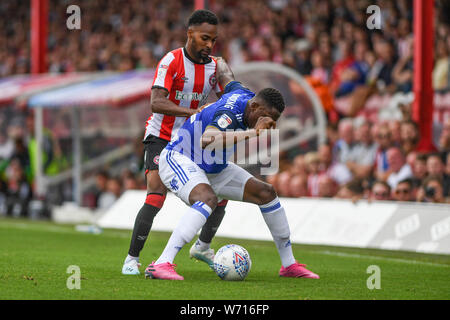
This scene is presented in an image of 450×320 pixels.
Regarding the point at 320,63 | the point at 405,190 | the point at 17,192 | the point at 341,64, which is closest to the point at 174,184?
the point at 405,190

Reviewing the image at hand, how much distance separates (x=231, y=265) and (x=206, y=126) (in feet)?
3.63

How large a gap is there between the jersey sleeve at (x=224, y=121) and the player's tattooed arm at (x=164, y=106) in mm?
477

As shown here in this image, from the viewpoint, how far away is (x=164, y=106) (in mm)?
6973

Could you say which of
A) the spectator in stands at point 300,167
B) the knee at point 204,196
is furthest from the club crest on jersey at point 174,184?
the spectator in stands at point 300,167

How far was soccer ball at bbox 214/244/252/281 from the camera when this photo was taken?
6707mm

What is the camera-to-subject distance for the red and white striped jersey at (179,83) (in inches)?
283

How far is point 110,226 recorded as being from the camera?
13203 millimetres

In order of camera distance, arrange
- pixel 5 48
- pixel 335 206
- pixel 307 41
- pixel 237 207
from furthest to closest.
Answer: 1. pixel 5 48
2. pixel 307 41
3. pixel 237 207
4. pixel 335 206

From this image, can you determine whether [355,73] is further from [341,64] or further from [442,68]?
[442,68]

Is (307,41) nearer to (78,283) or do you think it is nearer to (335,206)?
(335,206)

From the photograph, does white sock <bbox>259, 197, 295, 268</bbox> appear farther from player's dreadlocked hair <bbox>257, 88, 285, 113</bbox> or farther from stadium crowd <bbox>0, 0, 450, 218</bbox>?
stadium crowd <bbox>0, 0, 450, 218</bbox>

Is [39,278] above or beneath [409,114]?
beneath
